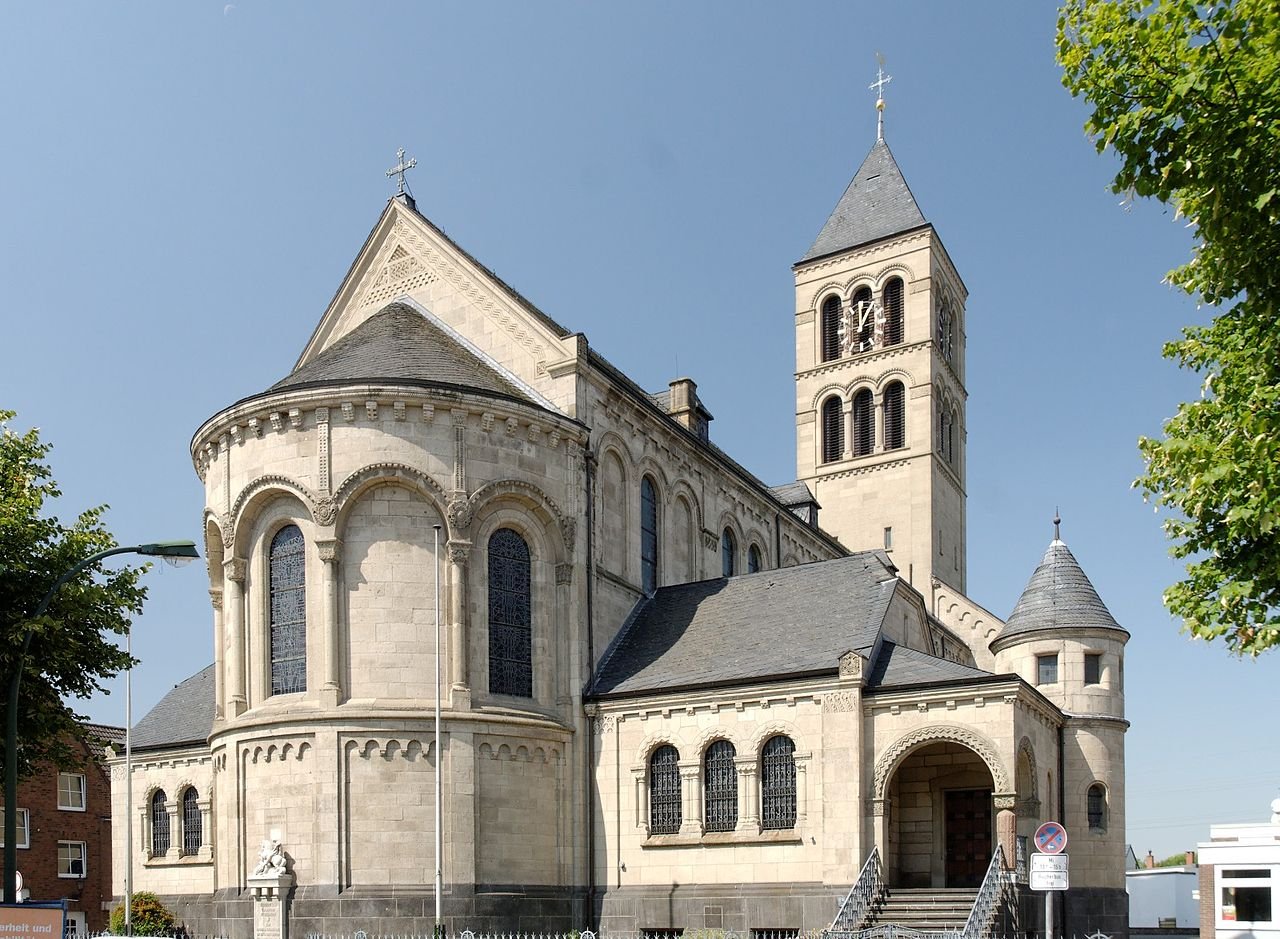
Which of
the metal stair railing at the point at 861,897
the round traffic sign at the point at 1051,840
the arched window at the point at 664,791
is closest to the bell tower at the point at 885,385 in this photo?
the arched window at the point at 664,791

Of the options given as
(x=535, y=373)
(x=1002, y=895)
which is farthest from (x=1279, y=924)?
(x=535, y=373)

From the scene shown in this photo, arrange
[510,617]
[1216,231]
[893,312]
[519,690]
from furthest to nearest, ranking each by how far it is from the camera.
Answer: [893,312] → [510,617] → [519,690] → [1216,231]

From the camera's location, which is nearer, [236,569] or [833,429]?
[236,569]

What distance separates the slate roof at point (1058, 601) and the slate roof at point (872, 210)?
2320cm

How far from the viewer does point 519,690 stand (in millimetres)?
30750

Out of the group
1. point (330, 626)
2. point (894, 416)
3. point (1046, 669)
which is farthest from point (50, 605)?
point (894, 416)

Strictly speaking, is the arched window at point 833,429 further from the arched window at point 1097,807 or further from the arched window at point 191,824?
the arched window at point 191,824

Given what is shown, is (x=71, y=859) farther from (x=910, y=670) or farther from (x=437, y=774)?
(x=910, y=670)

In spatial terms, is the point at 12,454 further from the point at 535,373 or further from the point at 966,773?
the point at 966,773

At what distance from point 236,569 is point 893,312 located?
38.3 meters

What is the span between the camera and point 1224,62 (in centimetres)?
1327

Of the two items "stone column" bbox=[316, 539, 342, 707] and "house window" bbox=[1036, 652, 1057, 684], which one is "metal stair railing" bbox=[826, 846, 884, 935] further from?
"house window" bbox=[1036, 652, 1057, 684]

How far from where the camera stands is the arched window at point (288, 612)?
29.7 m

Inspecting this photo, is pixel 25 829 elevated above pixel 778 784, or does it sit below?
below
